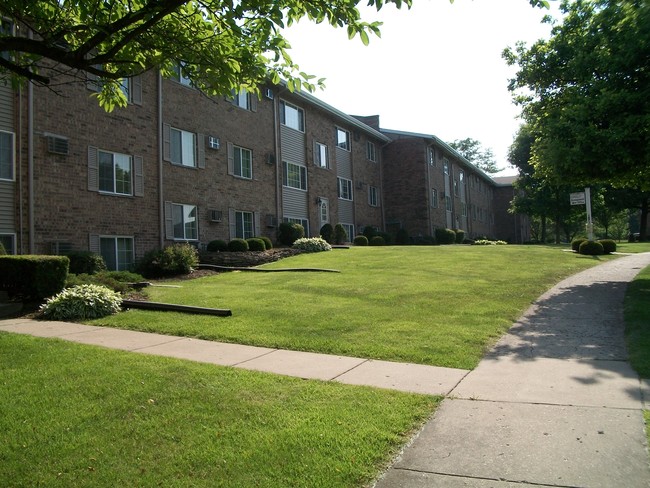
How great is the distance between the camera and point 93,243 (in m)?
16.2

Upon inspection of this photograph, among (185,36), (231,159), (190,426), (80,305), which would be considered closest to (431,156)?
(231,159)

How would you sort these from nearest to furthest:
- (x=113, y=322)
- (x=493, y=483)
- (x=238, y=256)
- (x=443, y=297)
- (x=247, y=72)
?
(x=493, y=483), (x=247, y=72), (x=113, y=322), (x=443, y=297), (x=238, y=256)

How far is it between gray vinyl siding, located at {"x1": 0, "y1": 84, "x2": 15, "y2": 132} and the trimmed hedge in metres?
5.04

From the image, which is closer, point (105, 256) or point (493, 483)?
point (493, 483)

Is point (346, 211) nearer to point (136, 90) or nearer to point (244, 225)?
point (244, 225)

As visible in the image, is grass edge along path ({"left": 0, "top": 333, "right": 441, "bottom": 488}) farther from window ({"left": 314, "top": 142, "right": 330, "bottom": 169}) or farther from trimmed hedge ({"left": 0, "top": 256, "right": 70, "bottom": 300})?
window ({"left": 314, "top": 142, "right": 330, "bottom": 169})

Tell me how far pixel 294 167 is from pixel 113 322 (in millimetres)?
19426

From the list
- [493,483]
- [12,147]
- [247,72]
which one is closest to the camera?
[493,483]

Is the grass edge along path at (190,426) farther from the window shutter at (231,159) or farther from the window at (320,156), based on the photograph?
the window at (320,156)

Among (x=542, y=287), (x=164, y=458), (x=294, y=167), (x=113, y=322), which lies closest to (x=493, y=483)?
(x=164, y=458)

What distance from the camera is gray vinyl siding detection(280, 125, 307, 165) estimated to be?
26422mm

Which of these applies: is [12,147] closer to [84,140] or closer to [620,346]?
[84,140]

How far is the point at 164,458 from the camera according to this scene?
3.51 metres

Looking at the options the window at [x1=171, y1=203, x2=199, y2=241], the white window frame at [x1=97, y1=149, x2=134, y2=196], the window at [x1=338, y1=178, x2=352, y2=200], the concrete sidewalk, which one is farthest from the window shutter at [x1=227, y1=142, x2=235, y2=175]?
the concrete sidewalk
